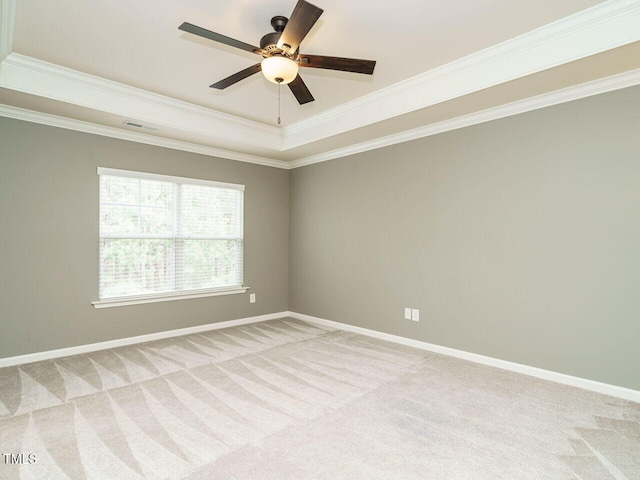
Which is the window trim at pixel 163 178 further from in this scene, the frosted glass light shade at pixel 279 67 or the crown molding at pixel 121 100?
the frosted glass light shade at pixel 279 67

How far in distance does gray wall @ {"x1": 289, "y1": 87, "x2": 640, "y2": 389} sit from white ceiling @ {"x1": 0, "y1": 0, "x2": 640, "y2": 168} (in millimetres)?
335

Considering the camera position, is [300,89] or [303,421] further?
[300,89]

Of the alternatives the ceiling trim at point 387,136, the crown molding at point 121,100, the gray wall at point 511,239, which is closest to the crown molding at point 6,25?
the crown molding at point 121,100

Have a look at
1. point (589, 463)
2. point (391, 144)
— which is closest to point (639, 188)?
point (589, 463)

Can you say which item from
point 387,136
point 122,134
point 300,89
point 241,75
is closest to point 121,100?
point 122,134

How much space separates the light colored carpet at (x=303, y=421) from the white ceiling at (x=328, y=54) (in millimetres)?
2514

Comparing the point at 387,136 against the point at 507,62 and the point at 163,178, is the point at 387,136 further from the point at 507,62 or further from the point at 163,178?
the point at 163,178

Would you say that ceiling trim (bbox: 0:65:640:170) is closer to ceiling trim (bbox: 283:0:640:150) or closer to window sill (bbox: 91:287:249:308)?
ceiling trim (bbox: 283:0:640:150)

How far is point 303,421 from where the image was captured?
2473 millimetres

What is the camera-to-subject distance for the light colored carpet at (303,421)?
1978 millimetres

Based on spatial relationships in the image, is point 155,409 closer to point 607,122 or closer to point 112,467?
point 112,467

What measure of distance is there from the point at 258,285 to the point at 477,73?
3.89 meters

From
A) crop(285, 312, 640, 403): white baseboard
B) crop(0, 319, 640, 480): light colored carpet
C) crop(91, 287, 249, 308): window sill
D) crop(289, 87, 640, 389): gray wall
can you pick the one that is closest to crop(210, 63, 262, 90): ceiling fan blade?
crop(289, 87, 640, 389): gray wall

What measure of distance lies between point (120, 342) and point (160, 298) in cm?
64
